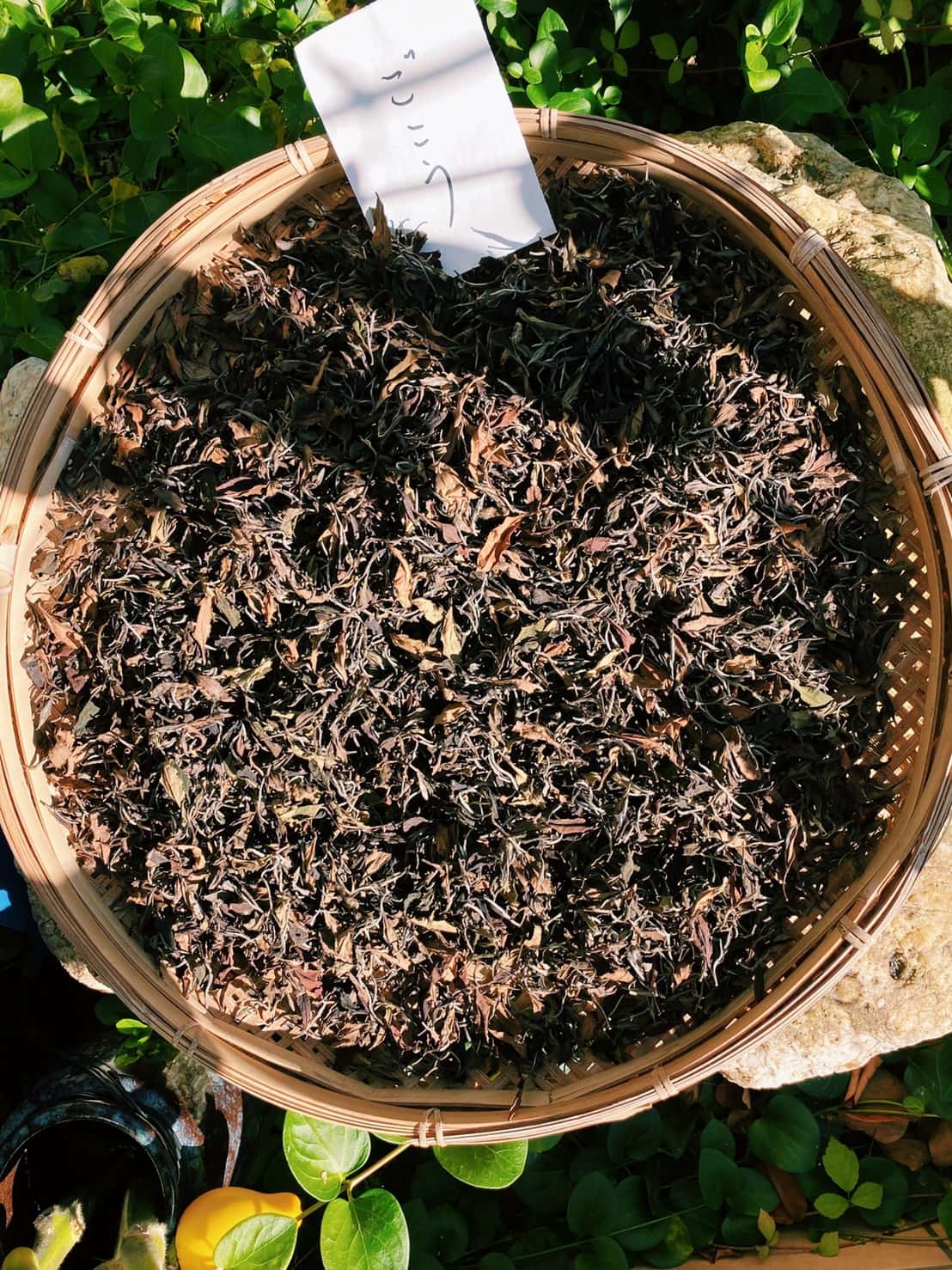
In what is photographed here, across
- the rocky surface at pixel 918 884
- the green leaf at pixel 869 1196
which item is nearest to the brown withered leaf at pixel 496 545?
the rocky surface at pixel 918 884

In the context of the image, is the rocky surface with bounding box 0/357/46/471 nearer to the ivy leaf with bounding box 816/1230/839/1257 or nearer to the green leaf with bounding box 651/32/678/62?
the green leaf with bounding box 651/32/678/62

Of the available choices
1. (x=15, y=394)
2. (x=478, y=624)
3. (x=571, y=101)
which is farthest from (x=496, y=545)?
(x=15, y=394)

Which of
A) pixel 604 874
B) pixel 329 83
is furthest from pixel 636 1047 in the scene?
pixel 329 83

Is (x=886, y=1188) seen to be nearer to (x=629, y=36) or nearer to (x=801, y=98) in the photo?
(x=801, y=98)

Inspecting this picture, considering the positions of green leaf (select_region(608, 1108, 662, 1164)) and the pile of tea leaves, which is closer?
the pile of tea leaves

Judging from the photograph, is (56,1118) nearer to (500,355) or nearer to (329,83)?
(500,355)

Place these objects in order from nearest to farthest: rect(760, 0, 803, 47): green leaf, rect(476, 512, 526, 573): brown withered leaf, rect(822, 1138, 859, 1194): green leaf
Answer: rect(476, 512, 526, 573): brown withered leaf < rect(760, 0, 803, 47): green leaf < rect(822, 1138, 859, 1194): green leaf

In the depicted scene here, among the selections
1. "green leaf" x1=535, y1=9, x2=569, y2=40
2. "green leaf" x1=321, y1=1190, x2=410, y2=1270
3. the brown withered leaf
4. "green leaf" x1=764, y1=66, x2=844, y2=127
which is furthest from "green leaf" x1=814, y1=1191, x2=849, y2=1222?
"green leaf" x1=535, y1=9, x2=569, y2=40

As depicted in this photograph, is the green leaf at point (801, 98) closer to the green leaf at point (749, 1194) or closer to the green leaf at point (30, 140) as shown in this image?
the green leaf at point (30, 140)
